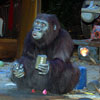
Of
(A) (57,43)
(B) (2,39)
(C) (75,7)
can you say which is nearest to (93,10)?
(A) (57,43)

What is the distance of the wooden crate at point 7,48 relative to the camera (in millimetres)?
8609

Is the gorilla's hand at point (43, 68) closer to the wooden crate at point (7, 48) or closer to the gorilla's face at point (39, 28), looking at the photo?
the gorilla's face at point (39, 28)

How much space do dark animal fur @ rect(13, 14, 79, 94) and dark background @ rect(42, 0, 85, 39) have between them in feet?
26.7

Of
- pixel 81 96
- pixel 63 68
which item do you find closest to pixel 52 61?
pixel 63 68

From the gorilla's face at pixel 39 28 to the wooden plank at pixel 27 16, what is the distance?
3271 millimetres

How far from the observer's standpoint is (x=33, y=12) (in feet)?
21.6

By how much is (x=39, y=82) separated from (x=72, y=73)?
440 millimetres

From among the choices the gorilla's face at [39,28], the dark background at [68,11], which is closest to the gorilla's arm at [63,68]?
the gorilla's face at [39,28]

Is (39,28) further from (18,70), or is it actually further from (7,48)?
(7,48)

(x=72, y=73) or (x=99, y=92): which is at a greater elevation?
(x=72, y=73)

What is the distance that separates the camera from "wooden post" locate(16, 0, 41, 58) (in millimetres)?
6560

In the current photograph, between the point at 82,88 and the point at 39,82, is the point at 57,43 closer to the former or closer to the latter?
the point at 39,82

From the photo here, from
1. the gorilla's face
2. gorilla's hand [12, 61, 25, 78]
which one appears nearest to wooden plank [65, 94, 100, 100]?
gorilla's hand [12, 61, 25, 78]

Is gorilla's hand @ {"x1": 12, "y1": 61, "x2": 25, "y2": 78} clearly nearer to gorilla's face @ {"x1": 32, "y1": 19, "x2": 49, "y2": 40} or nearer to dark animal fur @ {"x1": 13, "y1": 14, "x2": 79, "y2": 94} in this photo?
dark animal fur @ {"x1": 13, "y1": 14, "x2": 79, "y2": 94}
